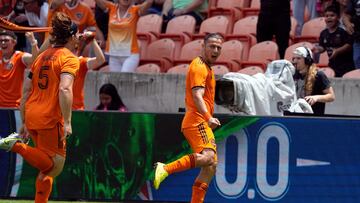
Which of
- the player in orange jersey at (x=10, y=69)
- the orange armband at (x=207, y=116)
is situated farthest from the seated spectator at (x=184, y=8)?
the orange armband at (x=207, y=116)

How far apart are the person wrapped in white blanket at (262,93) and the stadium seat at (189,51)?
3.84m

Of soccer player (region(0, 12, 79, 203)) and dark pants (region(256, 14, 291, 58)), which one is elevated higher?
dark pants (region(256, 14, 291, 58))

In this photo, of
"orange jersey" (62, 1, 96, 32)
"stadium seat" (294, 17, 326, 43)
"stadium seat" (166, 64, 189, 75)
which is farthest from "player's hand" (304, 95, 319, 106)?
"orange jersey" (62, 1, 96, 32)

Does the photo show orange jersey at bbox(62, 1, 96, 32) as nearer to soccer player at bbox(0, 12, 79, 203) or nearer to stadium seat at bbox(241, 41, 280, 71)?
stadium seat at bbox(241, 41, 280, 71)

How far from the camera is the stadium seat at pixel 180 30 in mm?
17344

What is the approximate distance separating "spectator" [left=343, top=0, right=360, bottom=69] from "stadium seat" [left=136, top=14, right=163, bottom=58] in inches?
147

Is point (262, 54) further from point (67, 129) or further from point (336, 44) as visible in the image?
point (67, 129)

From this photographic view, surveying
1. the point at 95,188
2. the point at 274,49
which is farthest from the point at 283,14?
the point at 95,188

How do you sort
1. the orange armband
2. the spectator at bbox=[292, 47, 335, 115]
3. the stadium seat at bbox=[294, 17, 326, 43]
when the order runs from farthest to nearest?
the stadium seat at bbox=[294, 17, 326, 43] → the spectator at bbox=[292, 47, 335, 115] → the orange armband

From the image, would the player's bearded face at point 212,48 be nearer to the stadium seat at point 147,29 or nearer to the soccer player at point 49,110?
→ the soccer player at point 49,110

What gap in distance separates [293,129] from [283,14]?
11.5ft

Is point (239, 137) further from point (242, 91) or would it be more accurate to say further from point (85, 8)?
point (85, 8)

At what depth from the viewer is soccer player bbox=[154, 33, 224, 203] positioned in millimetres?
11117

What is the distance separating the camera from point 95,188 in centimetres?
1259
